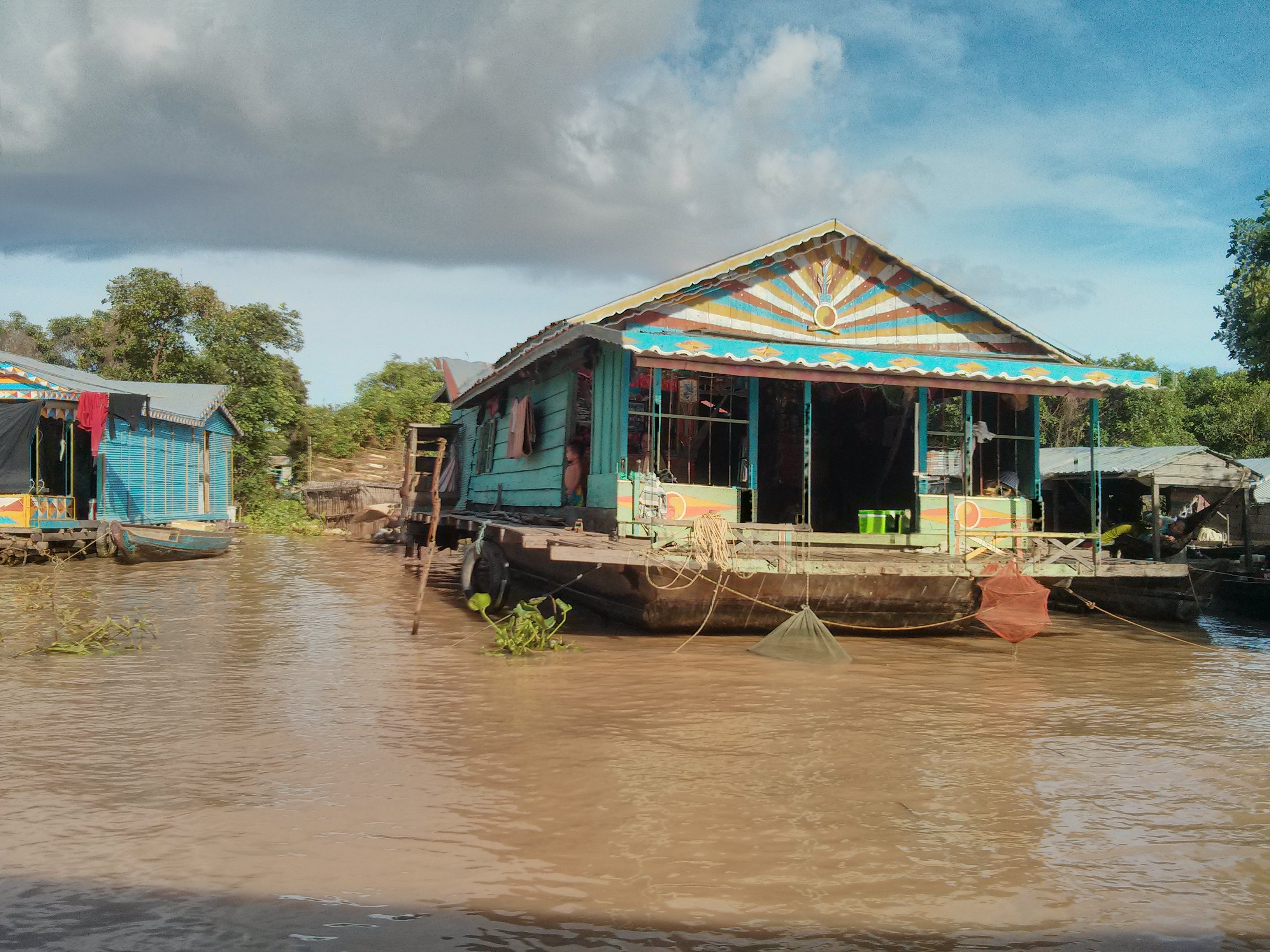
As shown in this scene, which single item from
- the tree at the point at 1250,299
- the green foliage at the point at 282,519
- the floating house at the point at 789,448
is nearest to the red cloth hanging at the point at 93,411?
the floating house at the point at 789,448

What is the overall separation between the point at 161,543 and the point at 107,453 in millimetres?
3553

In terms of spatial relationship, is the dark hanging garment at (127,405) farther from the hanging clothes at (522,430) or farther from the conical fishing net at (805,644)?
the conical fishing net at (805,644)

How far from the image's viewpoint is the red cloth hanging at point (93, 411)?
18.6m

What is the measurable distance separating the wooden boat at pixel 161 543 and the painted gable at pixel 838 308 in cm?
1230

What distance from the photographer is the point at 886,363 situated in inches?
417

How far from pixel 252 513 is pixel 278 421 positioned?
10.7 feet

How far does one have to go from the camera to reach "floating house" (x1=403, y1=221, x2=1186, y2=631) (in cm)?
989

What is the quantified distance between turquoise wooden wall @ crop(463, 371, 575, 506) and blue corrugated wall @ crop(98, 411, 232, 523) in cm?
959

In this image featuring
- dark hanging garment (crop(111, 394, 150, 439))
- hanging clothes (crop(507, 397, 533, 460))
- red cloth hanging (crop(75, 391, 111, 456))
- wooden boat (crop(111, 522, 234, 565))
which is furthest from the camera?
dark hanging garment (crop(111, 394, 150, 439))

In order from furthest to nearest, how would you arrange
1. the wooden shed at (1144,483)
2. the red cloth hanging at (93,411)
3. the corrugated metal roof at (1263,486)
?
1. the corrugated metal roof at (1263,486)
2. the red cloth hanging at (93,411)
3. the wooden shed at (1144,483)

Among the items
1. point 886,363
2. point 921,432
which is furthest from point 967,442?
point 886,363

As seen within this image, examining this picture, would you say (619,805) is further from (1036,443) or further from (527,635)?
(1036,443)

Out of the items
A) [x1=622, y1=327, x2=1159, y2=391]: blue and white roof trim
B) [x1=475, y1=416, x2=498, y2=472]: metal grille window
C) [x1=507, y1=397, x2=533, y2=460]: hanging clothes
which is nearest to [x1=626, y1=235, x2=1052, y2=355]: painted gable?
[x1=622, y1=327, x2=1159, y2=391]: blue and white roof trim

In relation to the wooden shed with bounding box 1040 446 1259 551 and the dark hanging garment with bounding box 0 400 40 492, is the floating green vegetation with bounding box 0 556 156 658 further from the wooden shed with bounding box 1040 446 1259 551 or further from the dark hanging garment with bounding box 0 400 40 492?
the wooden shed with bounding box 1040 446 1259 551
